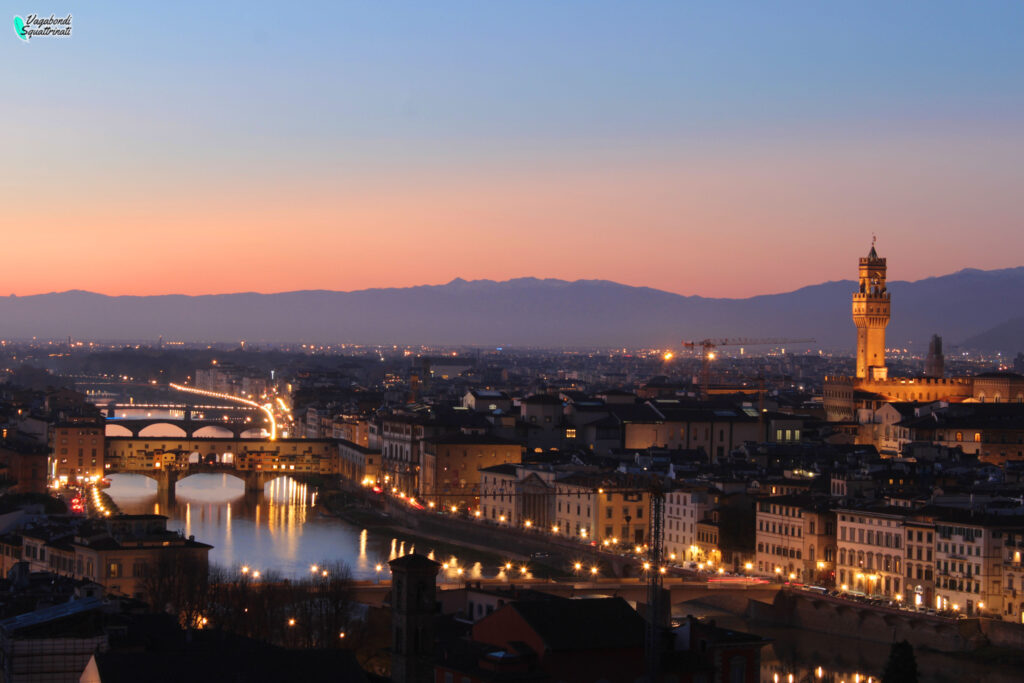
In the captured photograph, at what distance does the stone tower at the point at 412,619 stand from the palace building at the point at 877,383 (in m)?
33.9

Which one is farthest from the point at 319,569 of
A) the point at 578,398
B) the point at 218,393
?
the point at 218,393

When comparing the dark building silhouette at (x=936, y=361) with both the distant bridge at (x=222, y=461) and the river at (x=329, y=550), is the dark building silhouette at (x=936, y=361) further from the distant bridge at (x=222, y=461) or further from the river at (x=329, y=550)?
the river at (x=329, y=550)

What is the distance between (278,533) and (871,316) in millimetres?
21274

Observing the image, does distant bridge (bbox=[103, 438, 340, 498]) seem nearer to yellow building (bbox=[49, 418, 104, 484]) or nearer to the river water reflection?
the river water reflection

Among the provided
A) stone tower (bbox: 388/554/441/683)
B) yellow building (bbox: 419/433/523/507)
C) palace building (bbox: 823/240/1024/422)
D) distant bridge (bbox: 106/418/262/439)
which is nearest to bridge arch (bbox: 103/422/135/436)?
distant bridge (bbox: 106/418/262/439)

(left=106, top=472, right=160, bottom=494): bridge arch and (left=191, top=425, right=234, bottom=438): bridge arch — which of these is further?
(left=191, top=425, right=234, bottom=438): bridge arch

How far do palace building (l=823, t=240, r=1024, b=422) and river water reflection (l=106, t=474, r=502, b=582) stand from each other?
13446 mm

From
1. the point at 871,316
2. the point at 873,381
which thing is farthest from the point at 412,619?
the point at 871,316

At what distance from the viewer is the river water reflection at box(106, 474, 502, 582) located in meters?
31.3

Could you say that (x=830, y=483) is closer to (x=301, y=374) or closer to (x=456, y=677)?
(x=456, y=677)

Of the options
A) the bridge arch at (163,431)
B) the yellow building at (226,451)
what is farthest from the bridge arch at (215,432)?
the yellow building at (226,451)

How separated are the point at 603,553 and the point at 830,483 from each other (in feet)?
12.8

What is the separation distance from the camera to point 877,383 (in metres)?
51.0

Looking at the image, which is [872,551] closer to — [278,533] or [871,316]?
[278,533]
